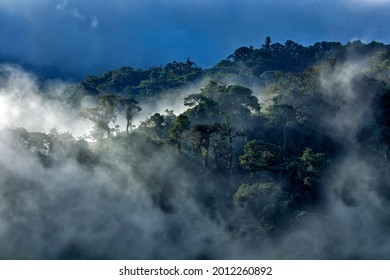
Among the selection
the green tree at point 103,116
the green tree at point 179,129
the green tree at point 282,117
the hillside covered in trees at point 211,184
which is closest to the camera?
the hillside covered in trees at point 211,184

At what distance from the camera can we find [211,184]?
40969 millimetres

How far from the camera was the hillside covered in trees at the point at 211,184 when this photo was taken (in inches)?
1478

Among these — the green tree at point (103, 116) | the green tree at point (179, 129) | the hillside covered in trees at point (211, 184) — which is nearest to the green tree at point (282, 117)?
the hillside covered in trees at point (211, 184)

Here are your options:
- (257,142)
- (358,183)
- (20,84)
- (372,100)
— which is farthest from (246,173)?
(20,84)

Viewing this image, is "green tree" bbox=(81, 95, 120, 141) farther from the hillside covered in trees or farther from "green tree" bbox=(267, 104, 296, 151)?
"green tree" bbox=(267, 104, 296, 151)

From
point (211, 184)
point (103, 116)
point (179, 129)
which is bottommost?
point (211, 184)

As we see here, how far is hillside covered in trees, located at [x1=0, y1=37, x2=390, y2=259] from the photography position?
3753cm

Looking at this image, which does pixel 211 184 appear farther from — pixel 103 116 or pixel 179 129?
pixel 103 116

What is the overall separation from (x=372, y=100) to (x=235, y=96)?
10980mm

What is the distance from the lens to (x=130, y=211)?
1540 inches

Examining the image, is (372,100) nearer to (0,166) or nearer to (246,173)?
(246,173)

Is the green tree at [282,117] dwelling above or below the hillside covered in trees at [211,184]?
above

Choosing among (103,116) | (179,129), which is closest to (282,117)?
(179,129)

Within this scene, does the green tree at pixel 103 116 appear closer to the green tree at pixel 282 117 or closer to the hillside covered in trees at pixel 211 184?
the hillside covered in trees at pixel 211 184
